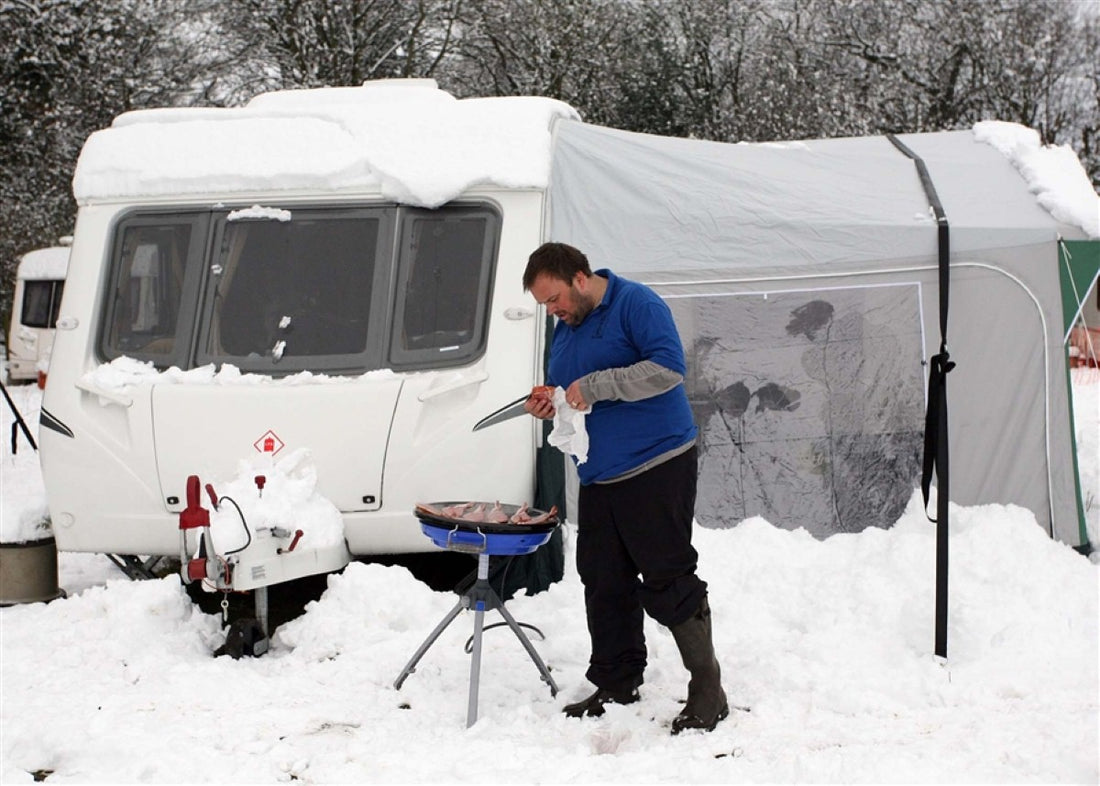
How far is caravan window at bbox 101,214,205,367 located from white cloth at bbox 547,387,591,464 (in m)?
2.60

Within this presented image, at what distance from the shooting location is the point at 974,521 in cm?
595

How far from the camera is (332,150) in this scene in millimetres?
6098

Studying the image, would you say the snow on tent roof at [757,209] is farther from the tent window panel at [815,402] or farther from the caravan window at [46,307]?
the caravan window at [46,307]

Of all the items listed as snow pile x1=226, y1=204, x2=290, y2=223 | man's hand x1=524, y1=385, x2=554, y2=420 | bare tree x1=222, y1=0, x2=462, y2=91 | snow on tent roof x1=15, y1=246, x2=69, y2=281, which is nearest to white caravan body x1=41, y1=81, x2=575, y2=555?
snow pile x1=226, y1=204, x2=290, y2=223

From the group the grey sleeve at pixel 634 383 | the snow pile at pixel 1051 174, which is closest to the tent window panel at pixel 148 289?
the grey sleeve at pixel 634 383

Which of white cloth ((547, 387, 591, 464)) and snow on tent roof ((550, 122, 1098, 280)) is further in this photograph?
snow on tent roof ((550, 122, 1098, 280))

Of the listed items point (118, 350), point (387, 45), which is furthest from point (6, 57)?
point (118, 350)

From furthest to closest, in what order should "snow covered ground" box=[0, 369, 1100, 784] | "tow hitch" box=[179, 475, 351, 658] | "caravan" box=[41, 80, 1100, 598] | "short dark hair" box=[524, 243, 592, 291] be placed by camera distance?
"caravan" box=[41, 80, 1100, 598]
"tow hitch" box=[179, 475, 351, 658]
"short dark hair" box=[524, 243, 592, 291]
"snow covered ground" box=[0, 369, 1100, 784]

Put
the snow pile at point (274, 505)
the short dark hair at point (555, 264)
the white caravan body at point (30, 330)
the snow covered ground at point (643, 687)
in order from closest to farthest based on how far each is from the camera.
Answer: the snow covered ground at point (643, 687)
the short dark hair at point (555, 264)
the snow pile at point (274, 505)
the white caravan body at point (30, 330)

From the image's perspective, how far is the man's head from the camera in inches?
167

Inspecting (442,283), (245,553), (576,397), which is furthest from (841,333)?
(245,553)

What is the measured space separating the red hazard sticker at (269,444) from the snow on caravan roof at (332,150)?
127 centimetres

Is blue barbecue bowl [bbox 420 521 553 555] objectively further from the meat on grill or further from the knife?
the knife

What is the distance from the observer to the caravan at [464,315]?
19.1ft
